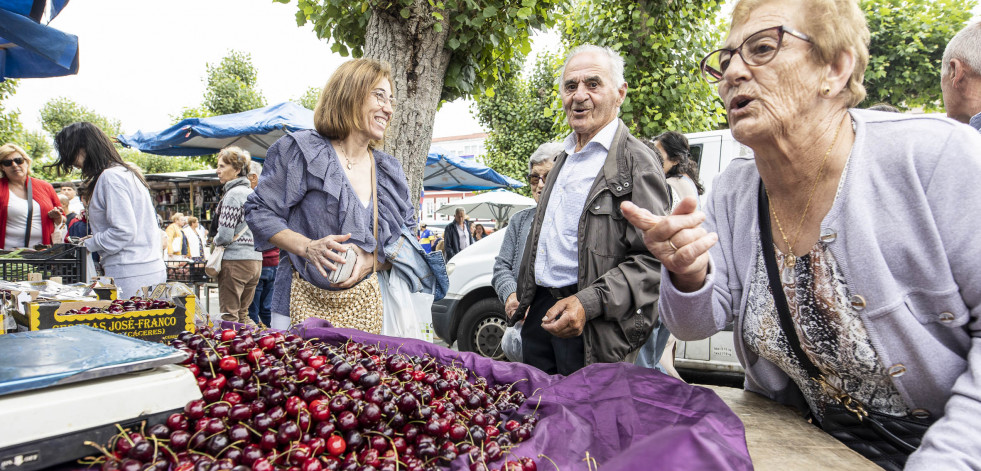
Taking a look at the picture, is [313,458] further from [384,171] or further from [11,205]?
[11,205]

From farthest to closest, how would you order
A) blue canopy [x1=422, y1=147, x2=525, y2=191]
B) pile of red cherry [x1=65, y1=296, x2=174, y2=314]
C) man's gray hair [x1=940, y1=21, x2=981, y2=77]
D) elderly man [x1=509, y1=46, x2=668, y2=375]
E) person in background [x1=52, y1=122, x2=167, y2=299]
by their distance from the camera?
blue canopy [x1=422, y1=147, x2=525, y2=191]
person in background [x1=52, y1=122, x2=167, y2=299]
man's gray hair [x1=940, y1=21, x2=981, y2=77]
elderly man [x1=509, y1=46, x2=668, y2=375]
pile of red cherry [x1=65, y1=296, x2=174, y2=314]

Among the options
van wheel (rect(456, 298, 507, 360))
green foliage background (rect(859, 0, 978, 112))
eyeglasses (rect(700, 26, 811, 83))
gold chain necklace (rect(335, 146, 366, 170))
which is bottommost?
van wheel (rect(456, 298, 507, 360))

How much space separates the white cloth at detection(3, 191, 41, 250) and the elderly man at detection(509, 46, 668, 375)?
427cm

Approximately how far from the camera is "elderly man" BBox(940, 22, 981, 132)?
2.24 m

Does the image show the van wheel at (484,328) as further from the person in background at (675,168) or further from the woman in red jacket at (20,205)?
the woman in red jacket at (20,205)

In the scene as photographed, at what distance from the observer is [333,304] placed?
89.9 inches

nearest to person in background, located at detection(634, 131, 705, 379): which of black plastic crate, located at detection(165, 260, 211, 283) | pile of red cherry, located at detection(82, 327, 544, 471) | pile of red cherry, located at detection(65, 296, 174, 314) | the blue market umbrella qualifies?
pile of red cherry, located at detection(82, 327, 544, 471)

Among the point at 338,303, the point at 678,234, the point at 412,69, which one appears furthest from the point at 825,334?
the point at 412,69

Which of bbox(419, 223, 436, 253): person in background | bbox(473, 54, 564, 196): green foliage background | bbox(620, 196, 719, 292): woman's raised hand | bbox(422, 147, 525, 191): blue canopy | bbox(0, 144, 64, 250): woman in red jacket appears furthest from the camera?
bbox(473, 54, 564, 196): green foliage background

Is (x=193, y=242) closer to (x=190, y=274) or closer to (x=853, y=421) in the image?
(x=190, y=274)

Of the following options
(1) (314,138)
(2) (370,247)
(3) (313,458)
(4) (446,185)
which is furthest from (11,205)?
(4) (446,185)

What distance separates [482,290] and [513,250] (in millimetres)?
2261

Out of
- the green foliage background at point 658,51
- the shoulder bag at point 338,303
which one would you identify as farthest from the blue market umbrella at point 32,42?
the green foliage background at point 658,51

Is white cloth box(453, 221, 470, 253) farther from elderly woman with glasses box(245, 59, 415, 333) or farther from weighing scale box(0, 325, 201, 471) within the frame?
weighing scale box(0, 325, 201, 471)
